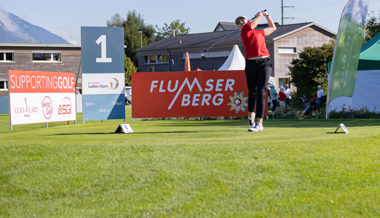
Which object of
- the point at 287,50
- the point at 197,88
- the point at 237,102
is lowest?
the point at 237,102

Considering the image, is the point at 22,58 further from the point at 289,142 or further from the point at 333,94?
the point at 289,142

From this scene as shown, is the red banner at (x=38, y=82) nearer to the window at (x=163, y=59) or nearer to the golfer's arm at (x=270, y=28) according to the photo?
the golfer's arm at (x=270, y=28)

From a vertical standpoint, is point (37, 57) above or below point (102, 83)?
above

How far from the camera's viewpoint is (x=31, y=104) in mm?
14742

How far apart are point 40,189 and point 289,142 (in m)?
3.33

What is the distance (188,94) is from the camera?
613 inches

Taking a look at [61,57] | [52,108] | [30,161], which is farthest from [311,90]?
[30,161]

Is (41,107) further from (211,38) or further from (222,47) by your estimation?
(211,38)

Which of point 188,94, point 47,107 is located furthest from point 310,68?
point 47,107

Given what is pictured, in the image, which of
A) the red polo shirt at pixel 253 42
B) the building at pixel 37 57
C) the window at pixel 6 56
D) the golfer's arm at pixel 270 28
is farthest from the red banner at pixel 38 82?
the window at pixel 6 56

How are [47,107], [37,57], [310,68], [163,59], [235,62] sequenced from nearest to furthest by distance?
[47,107] → [235,62] → [310,68] → [37,57] → [163,59]

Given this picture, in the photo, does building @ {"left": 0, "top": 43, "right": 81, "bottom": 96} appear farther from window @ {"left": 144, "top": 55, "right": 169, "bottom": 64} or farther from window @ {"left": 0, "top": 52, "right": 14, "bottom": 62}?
window @ {"left": 144, "top": 55, "right": 169, "bottom": 64}

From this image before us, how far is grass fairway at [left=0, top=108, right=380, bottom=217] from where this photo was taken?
15.1ft

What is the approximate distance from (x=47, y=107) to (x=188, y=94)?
4477 millimetres
